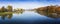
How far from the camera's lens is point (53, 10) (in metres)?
1.37

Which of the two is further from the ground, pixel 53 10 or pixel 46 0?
pixel 46 0

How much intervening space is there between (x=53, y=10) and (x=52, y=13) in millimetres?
40

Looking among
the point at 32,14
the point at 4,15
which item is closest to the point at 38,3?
the point at 32,14

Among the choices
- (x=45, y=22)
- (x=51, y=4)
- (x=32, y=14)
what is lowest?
(x=45, y=22)

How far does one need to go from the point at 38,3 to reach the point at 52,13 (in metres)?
0.21

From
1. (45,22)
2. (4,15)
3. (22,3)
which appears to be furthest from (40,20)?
(4,15)

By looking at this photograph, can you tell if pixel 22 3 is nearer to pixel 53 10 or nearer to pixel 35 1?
pixel 35 1

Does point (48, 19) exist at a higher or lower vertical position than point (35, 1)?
lower

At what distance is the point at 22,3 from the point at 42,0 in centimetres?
25

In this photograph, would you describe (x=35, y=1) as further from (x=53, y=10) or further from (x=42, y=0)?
(x=53, y=10)

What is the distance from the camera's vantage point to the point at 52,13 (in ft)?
4.47

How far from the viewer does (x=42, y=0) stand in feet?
4.53

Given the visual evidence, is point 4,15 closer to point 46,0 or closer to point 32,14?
point 32,14

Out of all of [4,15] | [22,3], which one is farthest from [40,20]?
[4,15]
